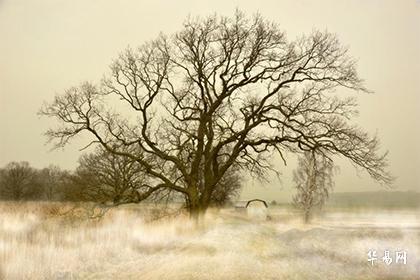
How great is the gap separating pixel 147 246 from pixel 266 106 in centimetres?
234

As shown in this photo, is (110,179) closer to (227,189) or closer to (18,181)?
(18,181)

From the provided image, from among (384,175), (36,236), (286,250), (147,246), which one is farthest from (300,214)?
(36,236)

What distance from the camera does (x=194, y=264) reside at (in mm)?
4738

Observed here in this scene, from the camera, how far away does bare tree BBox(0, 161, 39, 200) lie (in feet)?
18.0

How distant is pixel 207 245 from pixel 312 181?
63.2 inches

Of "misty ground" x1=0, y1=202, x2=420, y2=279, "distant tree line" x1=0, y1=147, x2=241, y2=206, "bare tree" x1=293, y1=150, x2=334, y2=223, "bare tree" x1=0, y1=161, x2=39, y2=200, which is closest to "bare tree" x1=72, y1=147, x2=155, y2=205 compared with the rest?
"distant tree line" x1=0, y1=147, x2=241, y2=206

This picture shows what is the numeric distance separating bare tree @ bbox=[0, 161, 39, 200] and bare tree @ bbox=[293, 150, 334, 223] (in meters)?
3.11

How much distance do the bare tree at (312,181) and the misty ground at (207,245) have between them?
7.2 inches

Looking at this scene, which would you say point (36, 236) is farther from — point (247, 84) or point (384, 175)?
point (384, 175)

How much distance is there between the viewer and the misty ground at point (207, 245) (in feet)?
15.1

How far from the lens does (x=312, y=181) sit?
576 cm

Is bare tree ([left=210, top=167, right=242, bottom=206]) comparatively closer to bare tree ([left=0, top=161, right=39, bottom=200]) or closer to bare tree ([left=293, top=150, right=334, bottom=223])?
bare tree ([left=293, top=150, right=334, bottom=223])

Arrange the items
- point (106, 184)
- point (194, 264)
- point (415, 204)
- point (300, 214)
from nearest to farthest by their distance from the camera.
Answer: point (194, 264), point (415, 204), point (300, 214), point (106, 184)

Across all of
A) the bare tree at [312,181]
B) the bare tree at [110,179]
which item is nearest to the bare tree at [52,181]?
the bare tree at [110,179]
